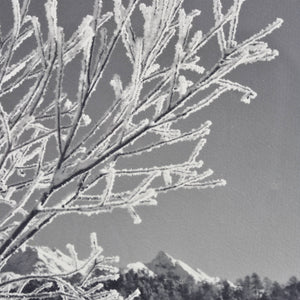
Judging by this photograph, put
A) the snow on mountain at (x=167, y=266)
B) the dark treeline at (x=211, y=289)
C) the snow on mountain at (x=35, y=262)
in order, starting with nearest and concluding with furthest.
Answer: the dark treeline at (x=211, y=289) < the snow on mountain at (x=35, y=262) < the snow on mountain at (x=167, y=266)

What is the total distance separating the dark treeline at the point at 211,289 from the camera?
6006 centimetres

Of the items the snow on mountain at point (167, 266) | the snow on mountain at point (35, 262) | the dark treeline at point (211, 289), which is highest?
the snow on mountain at point (167, 266)

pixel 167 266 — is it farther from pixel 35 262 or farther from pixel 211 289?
pixel 211 289

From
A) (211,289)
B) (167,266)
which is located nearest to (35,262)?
(167,266)

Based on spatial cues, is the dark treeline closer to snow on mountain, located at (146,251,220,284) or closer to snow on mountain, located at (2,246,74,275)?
snow on mountain, located at (2,246,74,275)

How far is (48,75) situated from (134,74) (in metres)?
0.38

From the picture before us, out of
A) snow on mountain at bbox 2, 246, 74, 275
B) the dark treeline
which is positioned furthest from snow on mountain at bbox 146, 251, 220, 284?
the dark treeline

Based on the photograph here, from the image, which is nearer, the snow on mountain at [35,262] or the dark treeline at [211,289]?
the dark treeline at [211,289]

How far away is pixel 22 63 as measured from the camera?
262cm

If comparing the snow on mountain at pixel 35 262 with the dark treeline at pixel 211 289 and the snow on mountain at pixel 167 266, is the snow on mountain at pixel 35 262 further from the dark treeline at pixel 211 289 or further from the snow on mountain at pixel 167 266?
the dark treeline at pixel 211 289

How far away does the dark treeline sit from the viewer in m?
60.1

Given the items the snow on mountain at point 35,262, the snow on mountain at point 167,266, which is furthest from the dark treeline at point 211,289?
the snow on mountain at point 167,266

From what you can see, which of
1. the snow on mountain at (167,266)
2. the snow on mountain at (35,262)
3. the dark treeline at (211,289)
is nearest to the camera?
the dark treeline at (211,289)

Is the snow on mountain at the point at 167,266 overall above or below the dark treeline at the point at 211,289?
above
